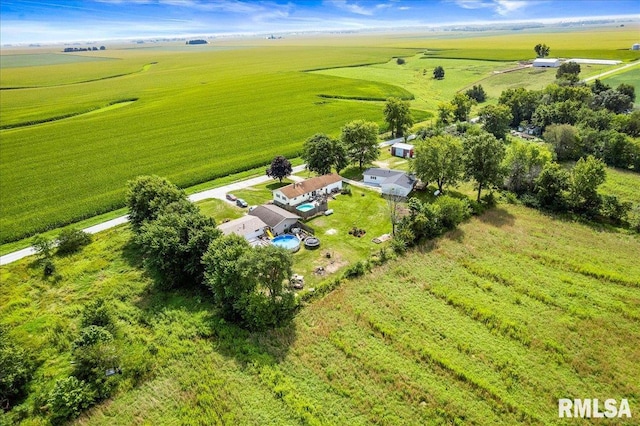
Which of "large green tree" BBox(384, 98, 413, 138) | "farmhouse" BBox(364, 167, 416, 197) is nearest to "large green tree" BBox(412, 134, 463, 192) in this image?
"farmhouse" BBox(364, 167, 416, 197)

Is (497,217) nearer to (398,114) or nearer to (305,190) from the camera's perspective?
(305,190)

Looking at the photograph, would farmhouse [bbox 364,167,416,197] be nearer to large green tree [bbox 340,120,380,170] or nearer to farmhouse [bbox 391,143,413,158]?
large green tree [bbox 340,120,380,170]

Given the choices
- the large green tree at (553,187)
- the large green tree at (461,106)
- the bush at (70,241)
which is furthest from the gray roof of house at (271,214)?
the large green tree at (461,106)

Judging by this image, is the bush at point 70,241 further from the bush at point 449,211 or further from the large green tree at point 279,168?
the bush at point 449,211

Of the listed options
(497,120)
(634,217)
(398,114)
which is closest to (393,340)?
(634,217)

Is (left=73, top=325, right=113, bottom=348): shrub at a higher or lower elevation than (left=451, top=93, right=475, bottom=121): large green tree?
lower

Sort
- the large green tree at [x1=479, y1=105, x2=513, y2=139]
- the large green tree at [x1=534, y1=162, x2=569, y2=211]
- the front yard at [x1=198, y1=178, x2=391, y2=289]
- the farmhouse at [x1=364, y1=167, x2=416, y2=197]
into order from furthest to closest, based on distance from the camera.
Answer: the large green tree at [x1=479, y1=105, x2=513, y2=139] → the farmhouse at [x1=364, y1=167, x2=416, y2=197] → the large green tree at [x1=534, y1=162, x2=569, y2=211] → the front yard at [x1=198, y1=178, x2=391, y2=289]
